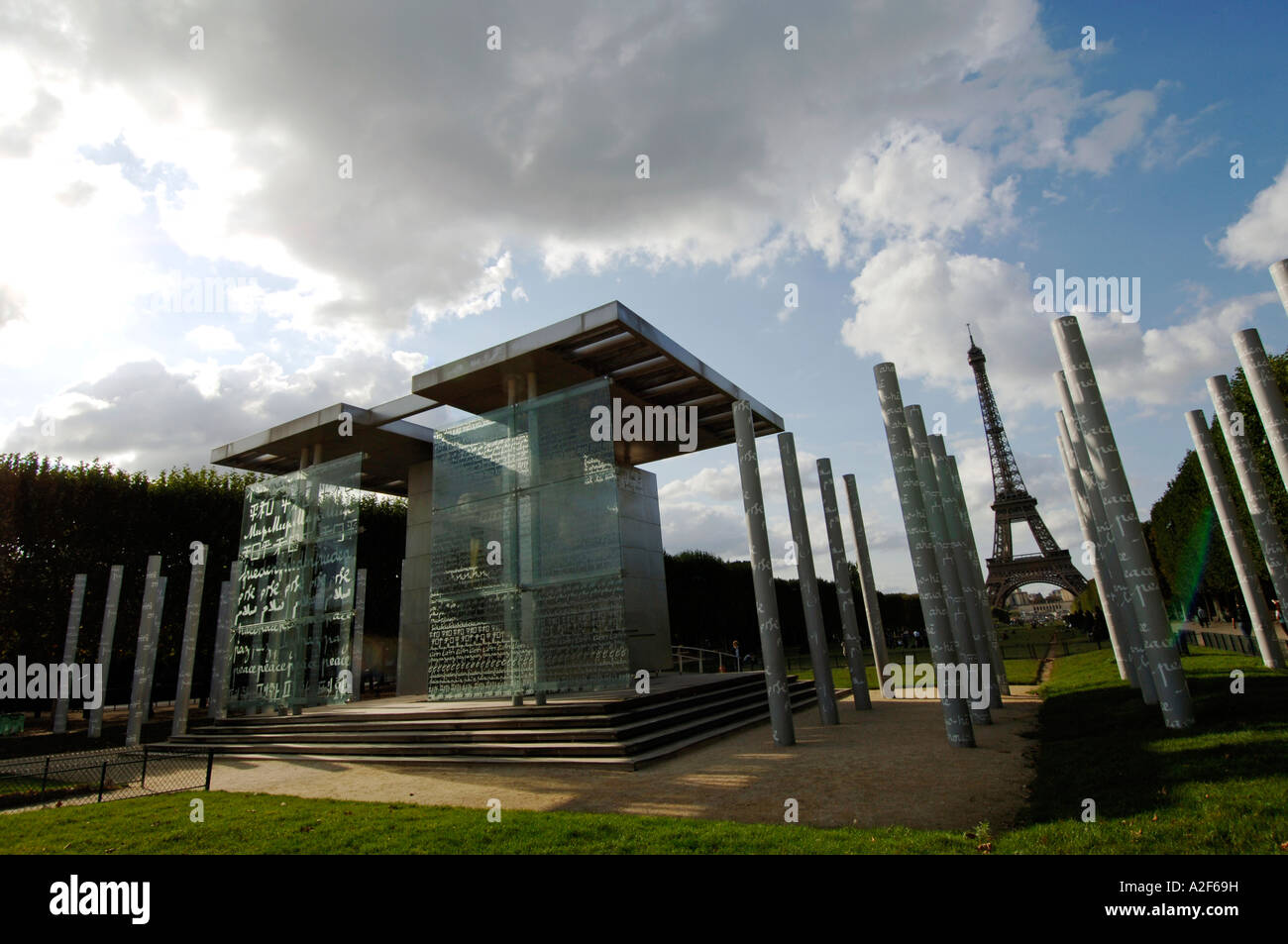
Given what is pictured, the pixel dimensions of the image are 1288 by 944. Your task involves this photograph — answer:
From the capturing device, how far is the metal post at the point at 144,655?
20078 millimetres

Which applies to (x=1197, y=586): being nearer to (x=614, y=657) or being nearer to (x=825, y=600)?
(x=825, y=600)

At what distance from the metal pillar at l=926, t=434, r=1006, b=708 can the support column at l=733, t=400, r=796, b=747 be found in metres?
5.11

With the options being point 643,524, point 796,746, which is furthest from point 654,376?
point 796,746

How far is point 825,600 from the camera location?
2281 inches

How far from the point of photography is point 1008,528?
74188mm

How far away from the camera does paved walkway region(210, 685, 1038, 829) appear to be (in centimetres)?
755

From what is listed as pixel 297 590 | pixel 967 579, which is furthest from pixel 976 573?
pixel 297 590

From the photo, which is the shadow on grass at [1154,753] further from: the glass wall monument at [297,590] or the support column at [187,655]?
the support column at [187,655]

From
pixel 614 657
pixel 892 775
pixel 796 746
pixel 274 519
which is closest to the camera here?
pixel 892 775

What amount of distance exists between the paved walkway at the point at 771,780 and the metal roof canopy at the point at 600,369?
307 inches

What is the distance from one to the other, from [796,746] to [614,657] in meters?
3.99

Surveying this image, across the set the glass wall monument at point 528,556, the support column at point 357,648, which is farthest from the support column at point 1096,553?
the support column at point 357,648

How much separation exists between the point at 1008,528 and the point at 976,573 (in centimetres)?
6539
